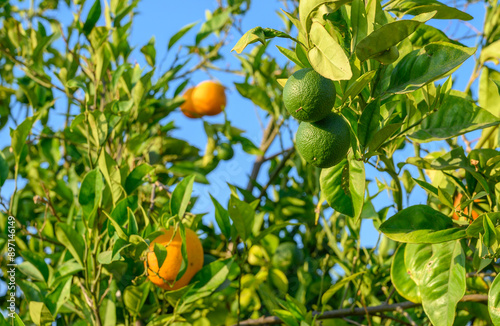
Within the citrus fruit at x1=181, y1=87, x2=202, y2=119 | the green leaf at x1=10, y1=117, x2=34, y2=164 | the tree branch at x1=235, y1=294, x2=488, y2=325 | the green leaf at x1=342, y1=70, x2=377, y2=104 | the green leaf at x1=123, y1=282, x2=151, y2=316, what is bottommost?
the tree branch at x1=235, y1=294, x2=488, y2=325

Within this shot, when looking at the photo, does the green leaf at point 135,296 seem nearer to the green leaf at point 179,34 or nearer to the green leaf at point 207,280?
the green leaf at point 207,280

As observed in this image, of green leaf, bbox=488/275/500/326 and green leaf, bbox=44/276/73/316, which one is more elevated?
green leaf, bbox=44/276/73/316

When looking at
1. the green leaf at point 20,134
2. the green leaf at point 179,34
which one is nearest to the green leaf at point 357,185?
the green leaf at point 20,134

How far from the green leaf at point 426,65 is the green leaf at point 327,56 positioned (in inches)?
6.7

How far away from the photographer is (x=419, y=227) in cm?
92

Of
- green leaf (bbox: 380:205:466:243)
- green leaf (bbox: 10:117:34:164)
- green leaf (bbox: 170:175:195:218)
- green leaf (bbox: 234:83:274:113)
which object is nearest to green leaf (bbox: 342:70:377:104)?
green leaf (bbox: 380:205:466:243)

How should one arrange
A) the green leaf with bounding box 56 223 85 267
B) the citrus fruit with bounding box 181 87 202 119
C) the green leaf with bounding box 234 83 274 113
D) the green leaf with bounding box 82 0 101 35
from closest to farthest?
the green leaf with bounding box 56 223 85 267, the green leaf with bounding box 82 0 101 35, the green leaf with bounding box 234 83 274 113, the citrus fruit with bounding box 181 87 202 119

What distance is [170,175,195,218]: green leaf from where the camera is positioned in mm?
1148

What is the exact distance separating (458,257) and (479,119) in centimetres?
27

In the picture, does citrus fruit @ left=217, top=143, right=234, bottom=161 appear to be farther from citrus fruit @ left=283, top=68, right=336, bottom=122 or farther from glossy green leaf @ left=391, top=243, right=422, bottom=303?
citrus fruit @ left=283, top=68, right=336, bottom=122

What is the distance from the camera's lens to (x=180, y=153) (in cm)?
197

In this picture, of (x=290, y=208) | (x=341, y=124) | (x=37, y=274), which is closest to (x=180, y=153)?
(x=290, y=208)

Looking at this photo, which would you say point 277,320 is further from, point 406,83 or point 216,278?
point 406,83

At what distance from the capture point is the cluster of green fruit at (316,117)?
0.77 meters
